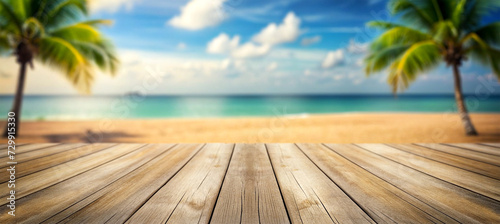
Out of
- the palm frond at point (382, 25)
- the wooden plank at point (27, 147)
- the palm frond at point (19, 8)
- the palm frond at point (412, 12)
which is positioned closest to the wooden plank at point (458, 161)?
the wooden plank at point (27, 147)

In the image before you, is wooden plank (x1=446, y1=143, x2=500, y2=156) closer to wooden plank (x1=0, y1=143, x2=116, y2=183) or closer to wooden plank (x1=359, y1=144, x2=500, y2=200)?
wooden plank (x1=359, y1=144, x2=500, y2=200)

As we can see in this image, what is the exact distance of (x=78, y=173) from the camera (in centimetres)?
152

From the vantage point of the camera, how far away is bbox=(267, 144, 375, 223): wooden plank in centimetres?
95

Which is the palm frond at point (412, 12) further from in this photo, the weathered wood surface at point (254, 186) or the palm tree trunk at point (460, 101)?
the weathered wood surface at point (254, 186)

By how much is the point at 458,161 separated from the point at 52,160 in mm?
2827

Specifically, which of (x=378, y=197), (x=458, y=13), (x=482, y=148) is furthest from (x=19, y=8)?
(x=458, y=13)

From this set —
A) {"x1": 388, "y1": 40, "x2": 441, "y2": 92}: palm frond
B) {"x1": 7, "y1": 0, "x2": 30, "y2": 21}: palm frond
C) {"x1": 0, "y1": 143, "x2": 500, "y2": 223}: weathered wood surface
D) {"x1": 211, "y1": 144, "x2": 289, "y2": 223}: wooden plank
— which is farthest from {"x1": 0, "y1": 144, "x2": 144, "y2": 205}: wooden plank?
{"x1": 7, "y1": 0, "x2": 30, "y2": 21}: palm frond

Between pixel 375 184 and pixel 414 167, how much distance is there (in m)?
0.54

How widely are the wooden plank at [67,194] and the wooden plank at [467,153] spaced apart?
2340 millimetres

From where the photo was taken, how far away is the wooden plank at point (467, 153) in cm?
180

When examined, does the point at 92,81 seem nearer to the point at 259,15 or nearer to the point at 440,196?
the point at 440,196

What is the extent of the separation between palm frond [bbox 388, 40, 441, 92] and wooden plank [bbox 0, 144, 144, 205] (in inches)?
249

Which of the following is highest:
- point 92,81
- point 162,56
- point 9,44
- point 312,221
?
point 162,56

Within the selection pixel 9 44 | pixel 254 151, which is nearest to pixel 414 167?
pixel 254 151
